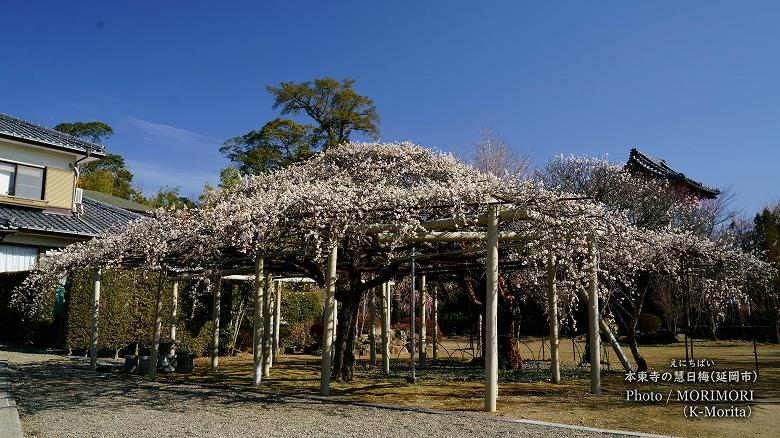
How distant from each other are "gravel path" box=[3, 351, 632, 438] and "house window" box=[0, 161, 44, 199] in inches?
493

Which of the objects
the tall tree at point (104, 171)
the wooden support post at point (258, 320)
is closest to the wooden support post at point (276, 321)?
the wooden support post at point (258, 320)

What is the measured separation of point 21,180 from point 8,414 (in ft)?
52.3

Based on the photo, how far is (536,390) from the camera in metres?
9.83

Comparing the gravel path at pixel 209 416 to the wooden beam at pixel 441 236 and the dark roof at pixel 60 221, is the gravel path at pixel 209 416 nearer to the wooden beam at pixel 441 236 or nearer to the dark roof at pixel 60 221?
the wooden beam at pixel 441 236

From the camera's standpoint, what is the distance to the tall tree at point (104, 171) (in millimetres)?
37719

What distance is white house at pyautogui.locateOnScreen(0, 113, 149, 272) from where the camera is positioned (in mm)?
17906

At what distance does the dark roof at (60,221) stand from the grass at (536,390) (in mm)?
6987

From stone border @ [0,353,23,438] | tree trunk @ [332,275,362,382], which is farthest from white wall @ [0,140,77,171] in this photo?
tree trunk @ [332,275,362,382]

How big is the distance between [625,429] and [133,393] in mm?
7119

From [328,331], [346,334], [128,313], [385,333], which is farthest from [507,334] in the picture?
[128,313]

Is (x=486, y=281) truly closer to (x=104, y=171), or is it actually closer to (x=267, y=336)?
(x=267, y=336)

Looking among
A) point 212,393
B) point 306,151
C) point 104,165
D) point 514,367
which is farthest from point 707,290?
point 104,165

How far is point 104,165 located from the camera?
4238cm

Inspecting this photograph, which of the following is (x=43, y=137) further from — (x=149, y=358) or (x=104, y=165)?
(x=104, y=165)
